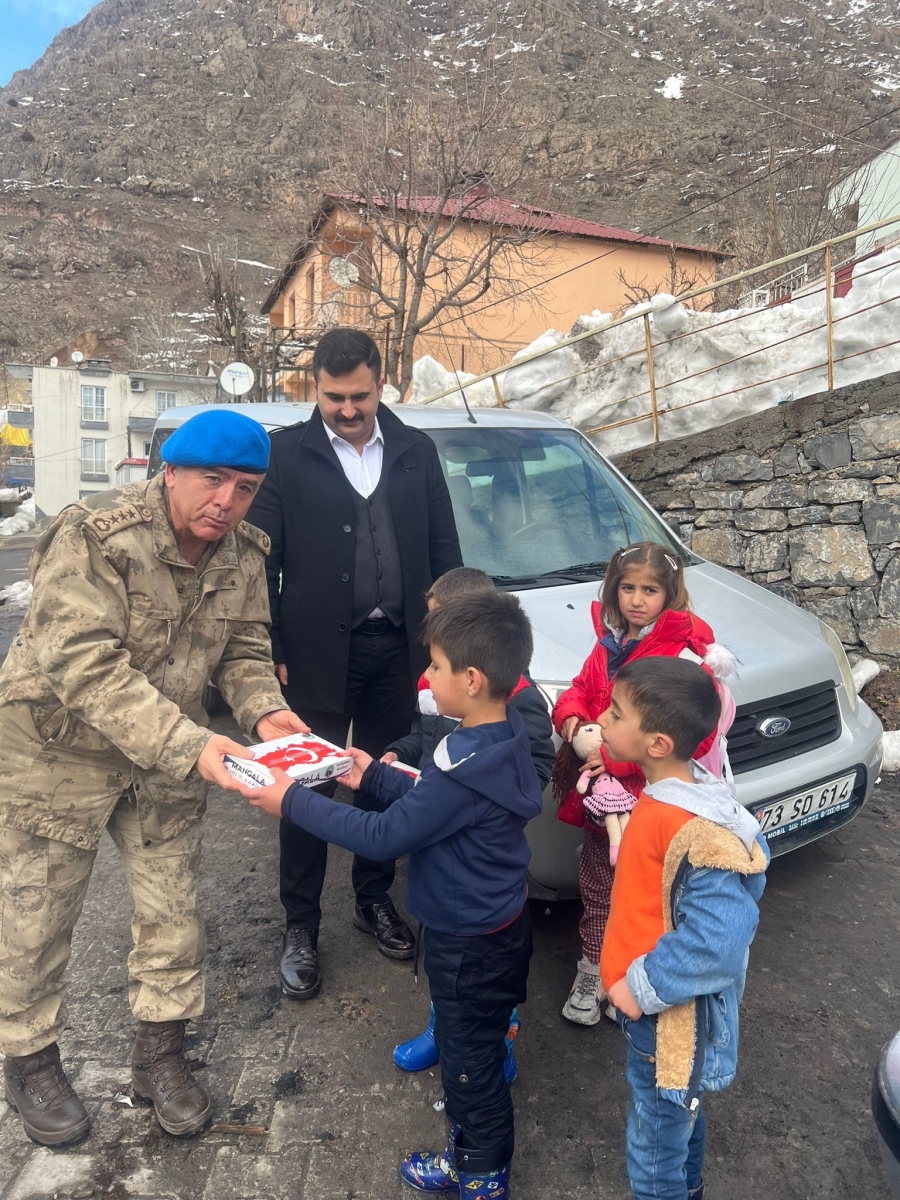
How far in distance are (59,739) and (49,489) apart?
45975 mm

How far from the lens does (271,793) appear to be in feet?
6.15

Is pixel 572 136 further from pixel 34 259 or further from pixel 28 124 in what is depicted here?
pixel 28 124

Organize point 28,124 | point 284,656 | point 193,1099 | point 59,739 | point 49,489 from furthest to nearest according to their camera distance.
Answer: point 28,124 < point 49,489 < point 284,656 < point 193,1099 < point 59,739

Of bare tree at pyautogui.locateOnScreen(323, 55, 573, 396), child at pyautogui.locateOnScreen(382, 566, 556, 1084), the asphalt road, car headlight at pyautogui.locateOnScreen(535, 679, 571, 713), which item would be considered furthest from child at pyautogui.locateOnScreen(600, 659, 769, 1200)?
bare tree at pyautogui.locateOnScreen(323, 55, 573, 396)

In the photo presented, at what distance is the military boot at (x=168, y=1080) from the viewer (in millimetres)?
2227

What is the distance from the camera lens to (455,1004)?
6.33ft

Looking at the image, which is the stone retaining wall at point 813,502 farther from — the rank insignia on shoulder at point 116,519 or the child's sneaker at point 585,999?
the rank insignia on shoulder at point 116,519

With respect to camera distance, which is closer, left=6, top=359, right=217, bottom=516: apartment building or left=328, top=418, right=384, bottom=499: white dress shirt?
left=328, top=418, right=384, bottom=499: white dress shirt

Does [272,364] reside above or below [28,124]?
below

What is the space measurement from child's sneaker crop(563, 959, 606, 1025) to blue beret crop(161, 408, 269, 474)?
6.42 feet

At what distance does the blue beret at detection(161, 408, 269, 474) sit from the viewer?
2.01 metres

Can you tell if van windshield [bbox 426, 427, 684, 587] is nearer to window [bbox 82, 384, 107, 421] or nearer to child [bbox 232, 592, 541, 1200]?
child [bbox 232, 592, 541, 1200]

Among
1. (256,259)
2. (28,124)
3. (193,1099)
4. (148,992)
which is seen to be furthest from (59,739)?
(28,124)

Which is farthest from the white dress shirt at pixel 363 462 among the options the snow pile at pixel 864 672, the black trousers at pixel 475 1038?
the snow pile at pixel 864 672
